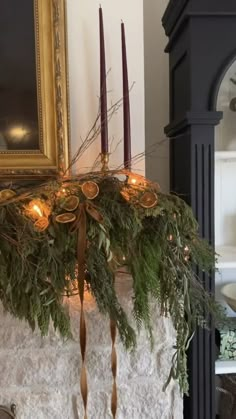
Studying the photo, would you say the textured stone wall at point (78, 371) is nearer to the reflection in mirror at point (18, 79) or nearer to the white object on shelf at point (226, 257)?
the white object on shelf at point (226, 257)

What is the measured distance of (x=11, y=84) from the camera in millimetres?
1279

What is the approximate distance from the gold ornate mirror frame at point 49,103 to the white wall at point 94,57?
0.06 metres

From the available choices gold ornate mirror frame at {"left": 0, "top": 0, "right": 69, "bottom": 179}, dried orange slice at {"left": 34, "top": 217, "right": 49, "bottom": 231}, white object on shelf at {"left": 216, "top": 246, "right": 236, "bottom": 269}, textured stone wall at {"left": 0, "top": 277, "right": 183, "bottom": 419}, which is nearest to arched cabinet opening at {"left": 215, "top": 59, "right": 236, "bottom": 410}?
white object on shelf at {"left": 216, "top": 246, "right": 236, "bottom": 269}

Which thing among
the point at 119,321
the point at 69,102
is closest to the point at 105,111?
the point at 69,102

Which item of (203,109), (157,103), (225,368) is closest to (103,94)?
(203,109)

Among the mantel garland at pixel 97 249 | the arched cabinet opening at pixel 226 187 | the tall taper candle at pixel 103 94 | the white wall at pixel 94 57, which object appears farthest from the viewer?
the arched cabinet opening at pixel 226 187

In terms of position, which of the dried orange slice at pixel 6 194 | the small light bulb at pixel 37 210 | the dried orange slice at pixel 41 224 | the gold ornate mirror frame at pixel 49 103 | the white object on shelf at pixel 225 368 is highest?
the gold ornate mirror frame at pixel 49 103

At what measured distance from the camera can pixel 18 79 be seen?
1.28m

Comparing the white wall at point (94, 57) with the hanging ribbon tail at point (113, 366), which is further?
the white wall at point (94, 57)

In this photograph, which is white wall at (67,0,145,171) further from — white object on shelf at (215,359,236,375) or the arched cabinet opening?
white object on shelf at (215,359,236,375)

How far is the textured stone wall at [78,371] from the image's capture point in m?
1.21

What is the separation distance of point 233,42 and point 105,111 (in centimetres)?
46

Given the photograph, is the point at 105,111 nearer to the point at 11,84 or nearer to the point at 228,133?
the point at 11,84

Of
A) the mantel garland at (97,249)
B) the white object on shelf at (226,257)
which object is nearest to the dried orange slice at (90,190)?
the mantel garland at (97,249)
